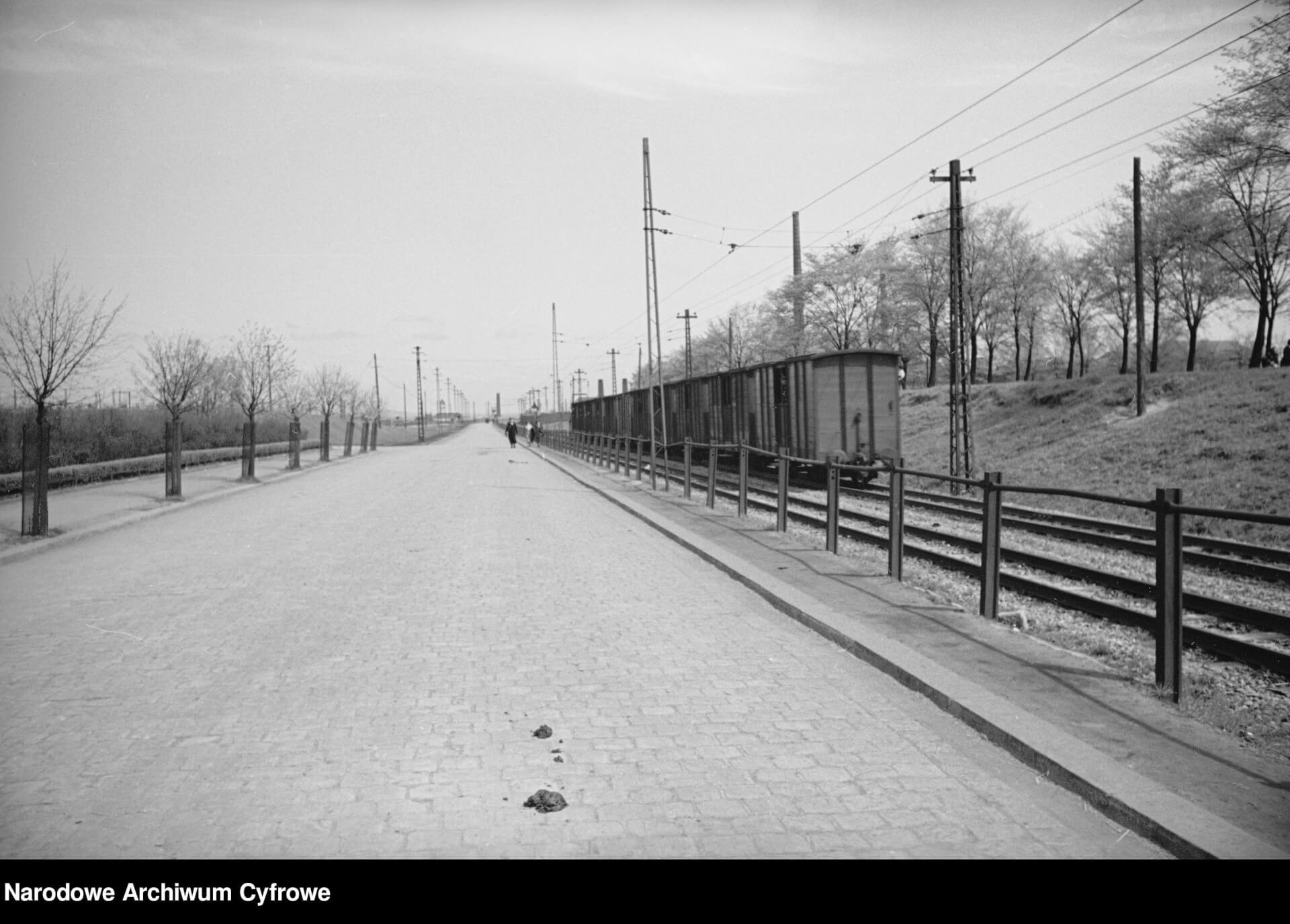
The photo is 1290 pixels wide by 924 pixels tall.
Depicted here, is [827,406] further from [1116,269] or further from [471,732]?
[1116,269]

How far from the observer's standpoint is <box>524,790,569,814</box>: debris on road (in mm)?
3379

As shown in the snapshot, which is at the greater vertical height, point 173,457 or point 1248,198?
point 1248,198

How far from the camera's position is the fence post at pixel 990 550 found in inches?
255

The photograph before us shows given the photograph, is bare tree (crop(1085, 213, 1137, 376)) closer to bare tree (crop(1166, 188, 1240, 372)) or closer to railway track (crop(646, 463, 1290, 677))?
bare tree (crop(1166, 188, 1240, 372))

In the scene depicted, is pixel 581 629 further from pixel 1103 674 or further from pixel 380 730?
pixel 1103 674

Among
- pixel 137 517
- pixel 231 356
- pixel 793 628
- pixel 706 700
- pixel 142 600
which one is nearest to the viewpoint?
pixel 706 700

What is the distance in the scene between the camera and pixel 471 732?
169 inches

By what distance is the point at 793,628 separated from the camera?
656 cm

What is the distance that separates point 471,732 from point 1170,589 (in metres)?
3.79

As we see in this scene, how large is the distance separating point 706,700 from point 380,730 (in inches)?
69.2

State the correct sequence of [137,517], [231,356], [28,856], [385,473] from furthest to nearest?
[231,356]
[385,473]
[137,517]
[28,856]

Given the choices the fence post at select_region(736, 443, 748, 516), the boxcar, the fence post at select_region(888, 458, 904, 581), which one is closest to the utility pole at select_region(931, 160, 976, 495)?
the boxcar

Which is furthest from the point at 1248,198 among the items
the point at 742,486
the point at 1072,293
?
the point at 742,486

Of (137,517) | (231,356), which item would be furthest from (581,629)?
(231,356)
